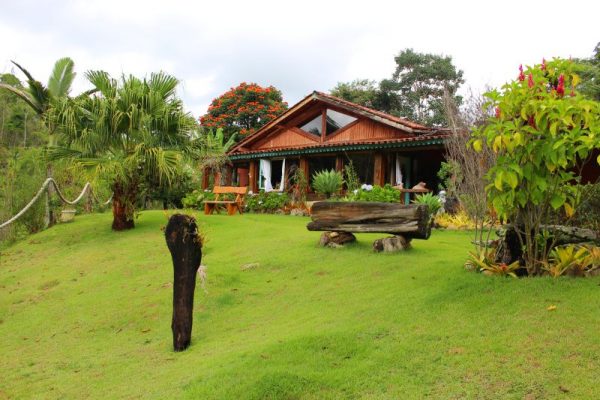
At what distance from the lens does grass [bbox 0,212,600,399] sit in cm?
377

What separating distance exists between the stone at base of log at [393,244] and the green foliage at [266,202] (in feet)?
31.3

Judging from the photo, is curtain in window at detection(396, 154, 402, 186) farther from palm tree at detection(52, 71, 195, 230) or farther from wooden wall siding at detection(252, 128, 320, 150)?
palm tree at detection(52, 71, 195, 230)

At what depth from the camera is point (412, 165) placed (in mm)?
18141

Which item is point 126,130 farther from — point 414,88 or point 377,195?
point 414,88

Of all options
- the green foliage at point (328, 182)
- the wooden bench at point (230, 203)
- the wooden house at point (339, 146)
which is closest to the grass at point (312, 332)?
the green foliage at point (328, 182)

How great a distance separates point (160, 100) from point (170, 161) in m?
1.69

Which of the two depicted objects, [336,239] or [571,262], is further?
[336,239]

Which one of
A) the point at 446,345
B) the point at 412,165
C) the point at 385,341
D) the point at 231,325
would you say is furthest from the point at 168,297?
the point at 412,165

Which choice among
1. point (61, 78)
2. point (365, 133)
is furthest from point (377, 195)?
point (61, 78)

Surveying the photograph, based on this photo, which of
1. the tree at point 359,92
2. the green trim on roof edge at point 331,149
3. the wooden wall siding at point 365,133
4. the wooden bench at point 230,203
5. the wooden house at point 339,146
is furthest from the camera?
the tree at point 359,92

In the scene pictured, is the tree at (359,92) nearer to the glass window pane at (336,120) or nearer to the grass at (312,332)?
the glass window pane at (336,120)

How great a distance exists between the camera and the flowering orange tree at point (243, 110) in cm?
3102

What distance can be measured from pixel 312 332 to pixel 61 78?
697 inches

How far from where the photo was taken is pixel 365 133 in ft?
59.5
